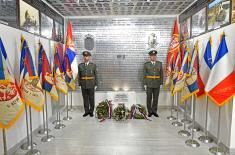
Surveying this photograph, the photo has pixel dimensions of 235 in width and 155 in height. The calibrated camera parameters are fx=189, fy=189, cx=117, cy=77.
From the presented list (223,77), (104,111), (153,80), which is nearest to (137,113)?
(104,111)

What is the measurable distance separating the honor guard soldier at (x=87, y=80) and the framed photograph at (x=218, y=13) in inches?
119

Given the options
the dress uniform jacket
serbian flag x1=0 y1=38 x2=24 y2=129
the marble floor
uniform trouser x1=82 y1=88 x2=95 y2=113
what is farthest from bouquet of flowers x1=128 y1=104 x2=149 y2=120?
serbian flag x1=0 y1=38 x2=24 y2=129

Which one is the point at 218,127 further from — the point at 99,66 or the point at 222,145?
the point at 99,66

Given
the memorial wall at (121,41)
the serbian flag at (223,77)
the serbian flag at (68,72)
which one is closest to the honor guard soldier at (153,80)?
the memorial wall at (121,41)

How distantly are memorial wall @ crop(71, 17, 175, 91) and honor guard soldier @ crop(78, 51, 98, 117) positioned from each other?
75cm

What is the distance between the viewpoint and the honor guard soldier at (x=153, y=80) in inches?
202

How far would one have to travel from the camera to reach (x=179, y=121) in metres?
4.75

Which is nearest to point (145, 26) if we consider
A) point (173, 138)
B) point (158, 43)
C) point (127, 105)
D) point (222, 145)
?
point (158, 43)

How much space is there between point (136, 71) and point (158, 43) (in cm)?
110

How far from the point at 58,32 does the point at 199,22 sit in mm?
3711

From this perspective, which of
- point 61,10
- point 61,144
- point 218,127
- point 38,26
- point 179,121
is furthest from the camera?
point 61,10

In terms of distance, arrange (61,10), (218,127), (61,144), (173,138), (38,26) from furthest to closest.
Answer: (61,10), (38,26), (173,138), (61,144), (218,127)

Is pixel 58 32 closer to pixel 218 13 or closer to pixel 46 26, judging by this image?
pixel 46 26

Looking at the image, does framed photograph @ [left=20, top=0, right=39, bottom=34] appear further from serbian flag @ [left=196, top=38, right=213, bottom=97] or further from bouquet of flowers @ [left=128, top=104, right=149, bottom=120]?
serbian flag @ [left=196, top=38, right=213, bottom=97]
